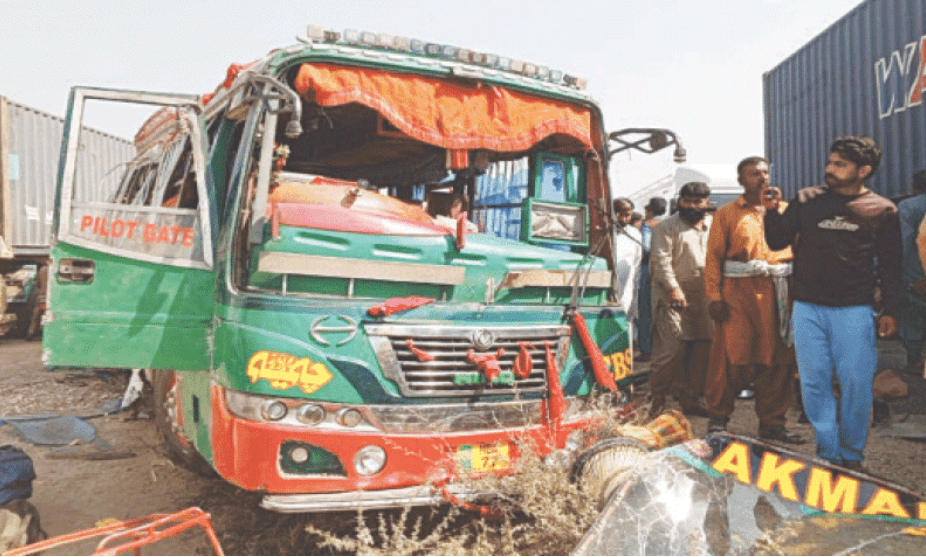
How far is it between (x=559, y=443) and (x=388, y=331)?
1.01m

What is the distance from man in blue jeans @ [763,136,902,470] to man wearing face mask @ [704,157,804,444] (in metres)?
0.60

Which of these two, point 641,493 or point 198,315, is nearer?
point 641,493

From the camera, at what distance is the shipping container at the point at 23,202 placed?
11648 mm

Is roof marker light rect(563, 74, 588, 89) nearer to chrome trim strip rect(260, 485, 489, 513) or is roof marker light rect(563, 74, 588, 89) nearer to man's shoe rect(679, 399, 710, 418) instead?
chrome trim strip rect(260, 485, 489, 513)

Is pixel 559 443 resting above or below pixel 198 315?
below

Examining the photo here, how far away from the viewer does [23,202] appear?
12461 mm

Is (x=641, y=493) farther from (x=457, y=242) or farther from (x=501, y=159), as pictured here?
(x=501, y=159)

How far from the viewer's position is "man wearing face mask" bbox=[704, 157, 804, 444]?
14.7 ft

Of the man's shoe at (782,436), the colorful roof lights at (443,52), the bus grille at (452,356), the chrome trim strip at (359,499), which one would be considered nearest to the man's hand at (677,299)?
the man's shoe at (782,436)

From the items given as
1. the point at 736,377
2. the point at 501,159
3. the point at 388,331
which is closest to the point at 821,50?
the point at 736,377

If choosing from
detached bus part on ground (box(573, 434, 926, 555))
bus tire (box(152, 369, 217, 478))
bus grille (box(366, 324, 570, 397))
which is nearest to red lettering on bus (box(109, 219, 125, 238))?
bus tire (box(152, 369, 217, 478))

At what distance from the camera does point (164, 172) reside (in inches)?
169

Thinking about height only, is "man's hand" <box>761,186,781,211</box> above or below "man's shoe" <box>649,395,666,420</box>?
above

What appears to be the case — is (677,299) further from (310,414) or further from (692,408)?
(310,414)
